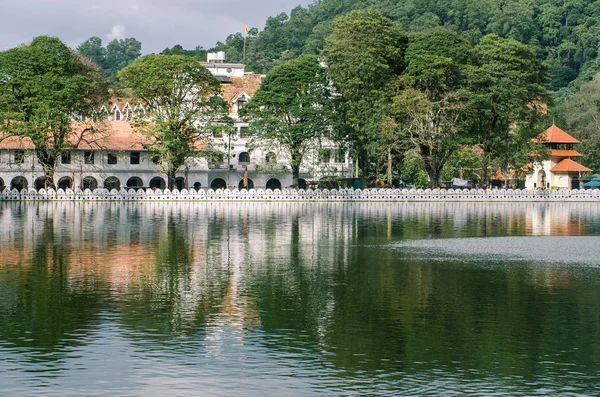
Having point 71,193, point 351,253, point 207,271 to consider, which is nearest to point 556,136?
point 71,193

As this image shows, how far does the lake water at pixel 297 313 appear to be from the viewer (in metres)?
20.9

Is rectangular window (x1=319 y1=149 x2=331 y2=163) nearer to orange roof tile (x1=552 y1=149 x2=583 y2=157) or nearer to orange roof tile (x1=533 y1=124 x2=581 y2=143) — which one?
orange roof tile (x1=533 y1=124 x2=581 y2=143)

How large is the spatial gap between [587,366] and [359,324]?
7057 millimetres

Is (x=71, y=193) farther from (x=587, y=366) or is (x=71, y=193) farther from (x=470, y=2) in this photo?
(x=470, y=2)

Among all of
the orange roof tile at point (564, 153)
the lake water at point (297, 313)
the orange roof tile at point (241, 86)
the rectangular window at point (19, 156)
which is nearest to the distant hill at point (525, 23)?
the orange roof tile at point (564, 153)

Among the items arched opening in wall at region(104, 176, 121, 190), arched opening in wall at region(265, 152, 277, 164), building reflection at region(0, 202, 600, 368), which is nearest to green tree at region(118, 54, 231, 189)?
arched opening in wall at region(265, 152, 277, 164)

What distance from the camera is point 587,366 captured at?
22.2 m

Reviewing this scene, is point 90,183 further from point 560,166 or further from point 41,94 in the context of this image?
point 560,166

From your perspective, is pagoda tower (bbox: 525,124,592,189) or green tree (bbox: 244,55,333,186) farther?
pagoda tower (bbox: 525,124,592,189)

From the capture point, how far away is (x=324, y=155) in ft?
343

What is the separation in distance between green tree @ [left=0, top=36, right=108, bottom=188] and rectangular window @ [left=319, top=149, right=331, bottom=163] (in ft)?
83.9

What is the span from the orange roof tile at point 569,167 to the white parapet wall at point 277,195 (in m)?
21.8

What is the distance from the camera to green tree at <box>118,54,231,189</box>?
307ft

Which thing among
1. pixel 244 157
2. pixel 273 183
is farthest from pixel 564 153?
pixel 244 157
